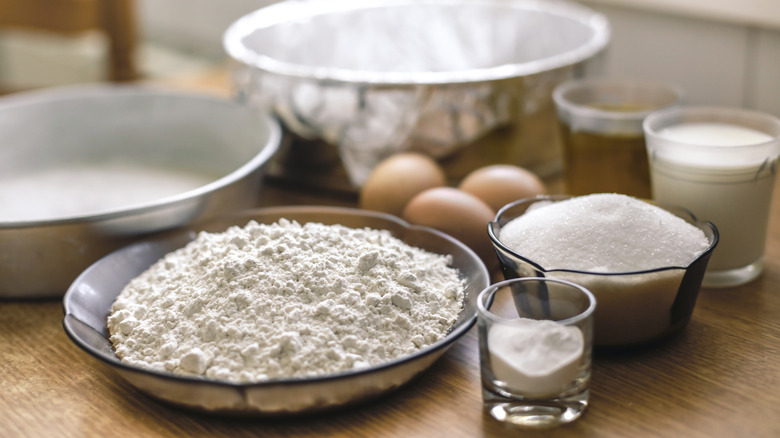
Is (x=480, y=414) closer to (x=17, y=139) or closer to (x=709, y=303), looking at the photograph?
(x=709, y=303)

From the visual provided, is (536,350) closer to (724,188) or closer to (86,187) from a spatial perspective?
(724,188)

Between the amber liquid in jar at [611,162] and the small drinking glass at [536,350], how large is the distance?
0.32 m

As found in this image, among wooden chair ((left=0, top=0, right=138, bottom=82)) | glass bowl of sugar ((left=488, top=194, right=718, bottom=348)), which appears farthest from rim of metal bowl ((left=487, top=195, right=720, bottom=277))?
wooden chair ((left=0, top=0, right=138, bottom=82))

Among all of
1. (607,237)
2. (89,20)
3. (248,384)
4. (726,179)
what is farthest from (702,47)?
(89,20)

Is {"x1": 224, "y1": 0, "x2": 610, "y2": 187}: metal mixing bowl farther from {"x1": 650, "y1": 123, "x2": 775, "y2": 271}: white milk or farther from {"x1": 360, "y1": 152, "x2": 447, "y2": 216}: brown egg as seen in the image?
{"x1": 650, "y1": 123, "x2": 775, "y2": 271}: white milk

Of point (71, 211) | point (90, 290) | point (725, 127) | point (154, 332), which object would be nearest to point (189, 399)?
point (154, 332)

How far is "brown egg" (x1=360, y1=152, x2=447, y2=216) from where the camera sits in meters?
0.90

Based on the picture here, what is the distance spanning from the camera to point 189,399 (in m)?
0.58

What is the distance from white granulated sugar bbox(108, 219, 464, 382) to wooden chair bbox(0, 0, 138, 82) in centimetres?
102

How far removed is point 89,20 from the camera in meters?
1.60

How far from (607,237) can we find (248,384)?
1.03ft

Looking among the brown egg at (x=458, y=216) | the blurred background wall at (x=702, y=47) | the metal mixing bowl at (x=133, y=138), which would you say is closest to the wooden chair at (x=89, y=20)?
the blurred background wall at (x=702, y=47)

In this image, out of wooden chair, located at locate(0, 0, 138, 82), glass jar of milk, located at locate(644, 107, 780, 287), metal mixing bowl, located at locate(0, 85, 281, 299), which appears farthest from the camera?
wooden chair, located at locate(0, 0, 138, 82)

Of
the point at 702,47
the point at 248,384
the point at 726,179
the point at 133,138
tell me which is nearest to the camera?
the point at 248,384
